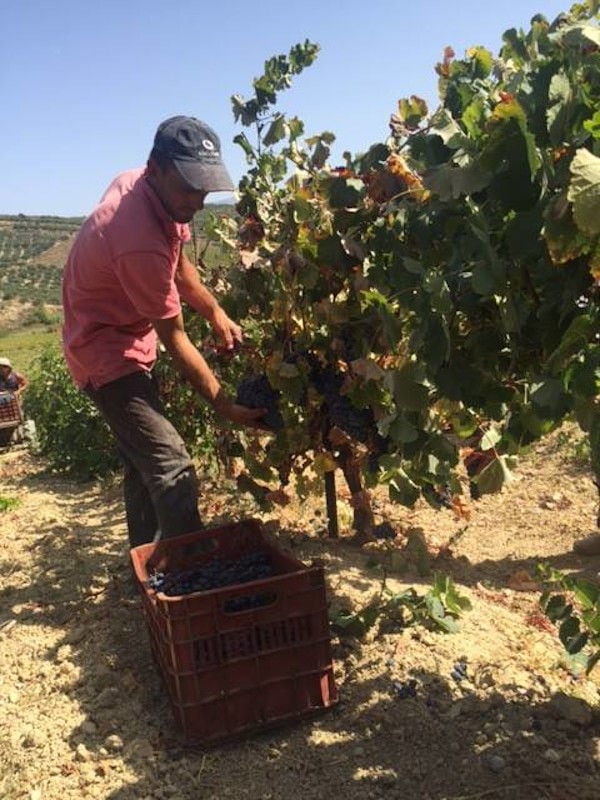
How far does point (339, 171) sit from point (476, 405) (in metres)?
1.15

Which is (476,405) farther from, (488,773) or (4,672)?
(4,672)

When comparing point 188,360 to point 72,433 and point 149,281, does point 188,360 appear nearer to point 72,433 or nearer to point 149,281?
point 149,281

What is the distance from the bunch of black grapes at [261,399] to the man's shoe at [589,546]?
6.24 ft

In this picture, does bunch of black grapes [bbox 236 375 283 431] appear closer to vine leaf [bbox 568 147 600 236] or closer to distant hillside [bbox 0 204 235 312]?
vine leaf [bbox 568 147 600 236]

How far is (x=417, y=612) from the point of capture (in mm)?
3186

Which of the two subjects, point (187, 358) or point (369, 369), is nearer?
point (369, 369)

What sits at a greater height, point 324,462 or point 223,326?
point 223,326

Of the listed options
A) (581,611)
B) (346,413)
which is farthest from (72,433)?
(581,611)

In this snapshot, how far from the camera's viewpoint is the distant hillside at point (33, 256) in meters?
61.8

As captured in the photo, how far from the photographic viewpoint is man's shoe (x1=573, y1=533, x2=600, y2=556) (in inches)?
170

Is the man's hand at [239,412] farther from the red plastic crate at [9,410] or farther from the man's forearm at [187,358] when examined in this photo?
the red plastic crate at [9,410]

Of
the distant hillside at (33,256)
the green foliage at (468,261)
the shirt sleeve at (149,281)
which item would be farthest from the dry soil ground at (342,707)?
the distant hillside at (33,256)

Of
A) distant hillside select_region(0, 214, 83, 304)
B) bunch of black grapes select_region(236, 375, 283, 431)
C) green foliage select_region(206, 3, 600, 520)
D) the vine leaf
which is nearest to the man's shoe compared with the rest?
green foliage select_region(206, 3, 600, 520)

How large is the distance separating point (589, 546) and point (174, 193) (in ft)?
9.01
